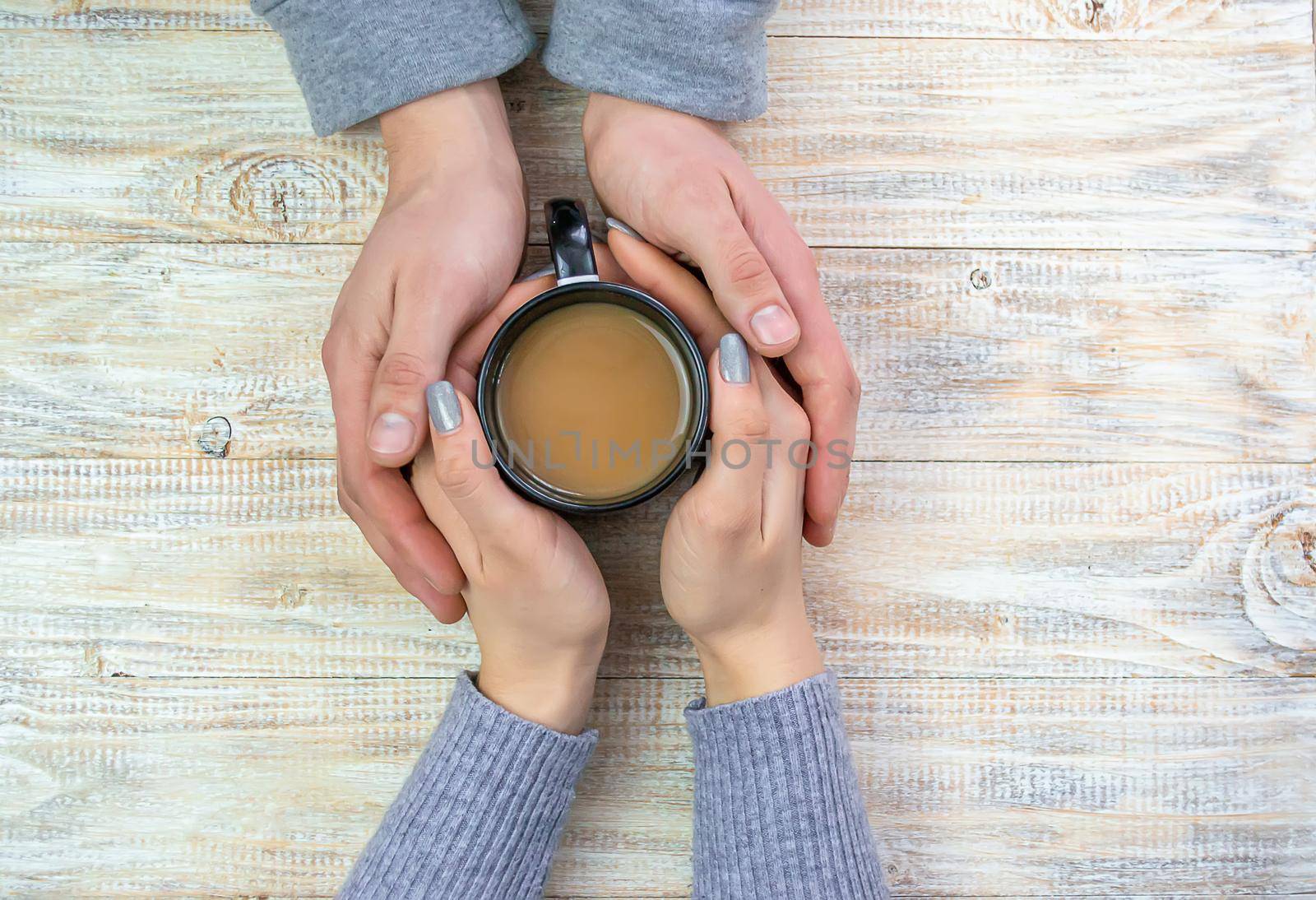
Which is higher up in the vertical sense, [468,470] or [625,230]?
[625,230]

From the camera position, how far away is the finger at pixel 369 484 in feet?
2.62

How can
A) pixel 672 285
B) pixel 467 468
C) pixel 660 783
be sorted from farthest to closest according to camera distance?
pixel 660 783 < pixel 672 285 < pixel 467 468

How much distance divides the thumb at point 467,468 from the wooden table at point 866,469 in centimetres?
22

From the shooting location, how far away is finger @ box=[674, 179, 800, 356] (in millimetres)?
751

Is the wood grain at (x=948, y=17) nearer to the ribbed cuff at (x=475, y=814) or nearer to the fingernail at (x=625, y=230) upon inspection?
the fingernail at (x=625, y=230)

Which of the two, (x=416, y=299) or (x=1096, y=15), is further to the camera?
(x=1096, y=15)

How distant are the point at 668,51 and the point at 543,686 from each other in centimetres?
59

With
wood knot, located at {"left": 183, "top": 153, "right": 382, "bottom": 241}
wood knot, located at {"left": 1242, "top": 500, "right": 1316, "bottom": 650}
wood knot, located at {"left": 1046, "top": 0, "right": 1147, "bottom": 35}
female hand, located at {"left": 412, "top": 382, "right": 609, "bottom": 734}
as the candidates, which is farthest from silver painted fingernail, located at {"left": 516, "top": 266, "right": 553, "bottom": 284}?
wood knot, located at {"left": 1242, "top": 500, "right": 1316, "bottom": 650}

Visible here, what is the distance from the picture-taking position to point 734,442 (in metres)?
0.72

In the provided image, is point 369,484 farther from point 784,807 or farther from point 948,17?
point 948,17

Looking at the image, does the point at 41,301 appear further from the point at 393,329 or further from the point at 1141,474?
the point at 1141,474

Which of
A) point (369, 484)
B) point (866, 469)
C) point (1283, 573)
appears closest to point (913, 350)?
point (866, 469)

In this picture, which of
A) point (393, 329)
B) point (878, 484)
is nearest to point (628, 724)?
point (878, 484)

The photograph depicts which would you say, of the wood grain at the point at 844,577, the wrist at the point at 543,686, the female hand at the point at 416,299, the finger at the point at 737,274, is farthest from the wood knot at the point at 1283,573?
the female hand at the point at 416,299
